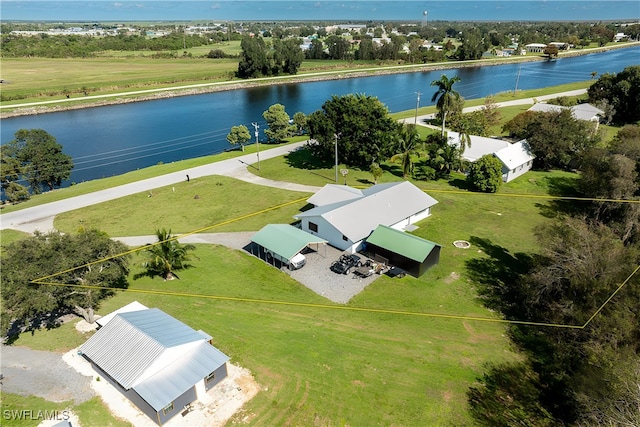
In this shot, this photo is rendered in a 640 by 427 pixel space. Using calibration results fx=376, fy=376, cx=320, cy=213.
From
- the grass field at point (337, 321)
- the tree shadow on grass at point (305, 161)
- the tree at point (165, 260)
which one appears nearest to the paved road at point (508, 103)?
the tree shadow on grass at point (305, 161)

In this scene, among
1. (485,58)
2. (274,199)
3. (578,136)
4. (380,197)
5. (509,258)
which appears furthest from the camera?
(485,58)

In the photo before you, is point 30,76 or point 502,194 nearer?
point 502,194

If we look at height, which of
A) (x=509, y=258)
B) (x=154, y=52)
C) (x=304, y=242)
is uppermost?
(x=154, y=52)

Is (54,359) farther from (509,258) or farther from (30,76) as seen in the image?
(30,76)

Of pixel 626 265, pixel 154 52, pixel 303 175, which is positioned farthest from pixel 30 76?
pixel 626 265

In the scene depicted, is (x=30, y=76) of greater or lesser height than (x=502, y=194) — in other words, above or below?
above

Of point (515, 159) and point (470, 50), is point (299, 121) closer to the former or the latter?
point (515, 159)
